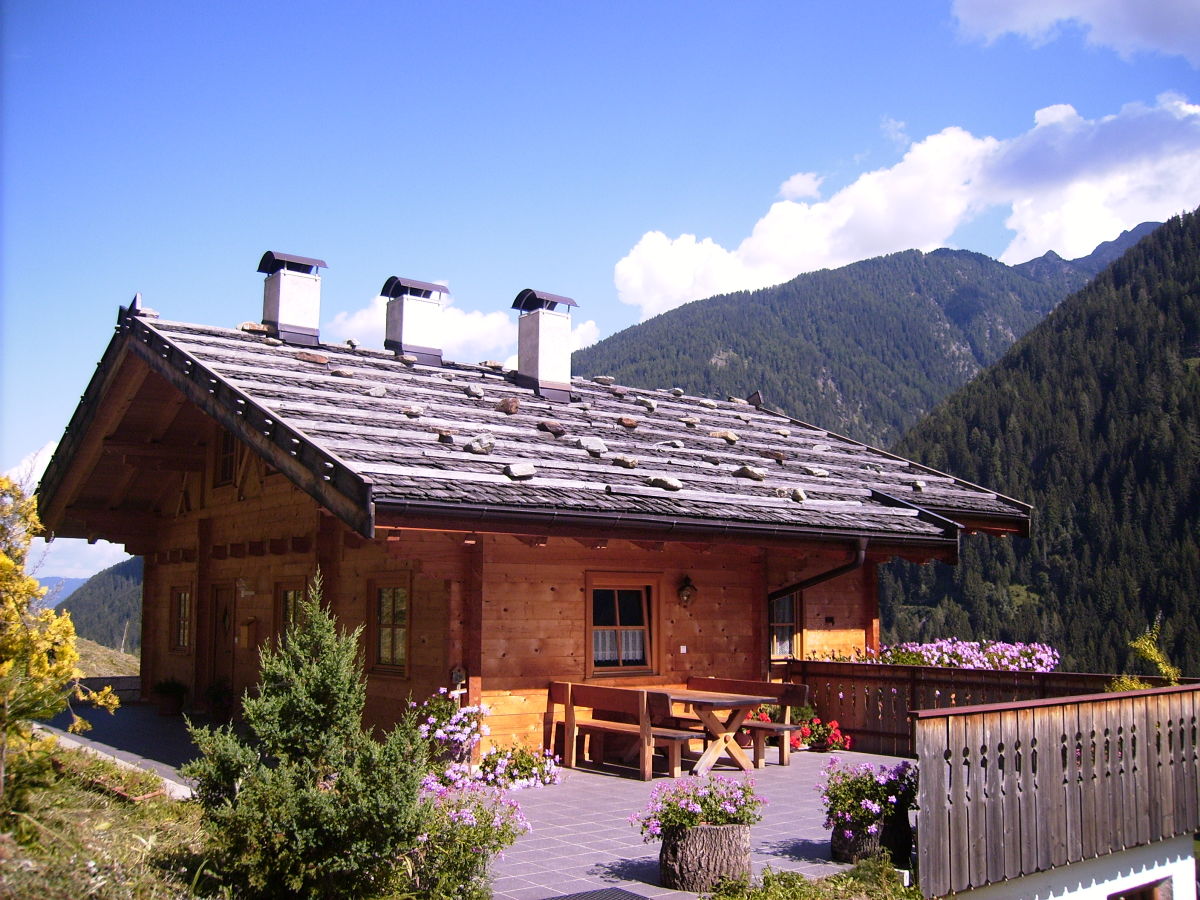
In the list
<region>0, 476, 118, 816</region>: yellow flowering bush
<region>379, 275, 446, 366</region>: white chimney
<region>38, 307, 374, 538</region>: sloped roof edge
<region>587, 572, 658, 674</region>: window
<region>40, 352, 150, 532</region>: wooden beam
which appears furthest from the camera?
<region>379, 275, 446, 366</region>: white chimney

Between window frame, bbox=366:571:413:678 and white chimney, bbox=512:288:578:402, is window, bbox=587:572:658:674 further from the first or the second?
white chimney, bbox=512:288:578:402

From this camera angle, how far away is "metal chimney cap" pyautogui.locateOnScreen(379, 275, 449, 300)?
16.0 meters

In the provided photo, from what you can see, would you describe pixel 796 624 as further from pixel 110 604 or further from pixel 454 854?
pixel 110 604

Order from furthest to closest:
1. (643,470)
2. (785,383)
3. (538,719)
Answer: (785,383)
(643,470)
(538,719)

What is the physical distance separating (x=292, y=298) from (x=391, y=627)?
5272 millimetres

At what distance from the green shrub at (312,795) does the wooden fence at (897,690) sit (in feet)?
23.0

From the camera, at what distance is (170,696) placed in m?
16.4

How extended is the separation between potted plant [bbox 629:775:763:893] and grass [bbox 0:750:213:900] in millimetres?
2884

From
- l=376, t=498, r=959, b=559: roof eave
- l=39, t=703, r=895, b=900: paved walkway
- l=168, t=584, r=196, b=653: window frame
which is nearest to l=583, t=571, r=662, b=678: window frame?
l=376, t=498, r=959, b=559: roof eave

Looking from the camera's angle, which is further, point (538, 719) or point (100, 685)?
point (100, 685)

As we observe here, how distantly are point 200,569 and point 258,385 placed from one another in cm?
578

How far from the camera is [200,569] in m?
16.6

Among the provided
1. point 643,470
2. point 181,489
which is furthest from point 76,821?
point 181,489

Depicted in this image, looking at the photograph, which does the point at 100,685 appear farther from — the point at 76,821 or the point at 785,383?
the point at 785,383
